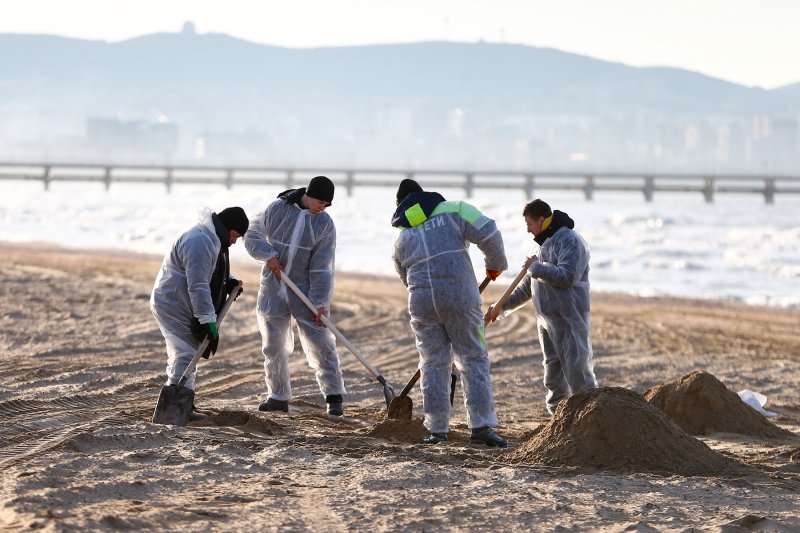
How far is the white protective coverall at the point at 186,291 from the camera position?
7258 millimetres

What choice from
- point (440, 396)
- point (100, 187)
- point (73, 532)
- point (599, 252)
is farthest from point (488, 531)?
point (100, 187)

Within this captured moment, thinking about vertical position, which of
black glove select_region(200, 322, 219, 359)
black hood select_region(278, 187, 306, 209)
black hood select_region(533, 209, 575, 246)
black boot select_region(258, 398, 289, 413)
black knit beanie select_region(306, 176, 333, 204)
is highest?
black knit beanie select_region(306, 176, 333, 204)

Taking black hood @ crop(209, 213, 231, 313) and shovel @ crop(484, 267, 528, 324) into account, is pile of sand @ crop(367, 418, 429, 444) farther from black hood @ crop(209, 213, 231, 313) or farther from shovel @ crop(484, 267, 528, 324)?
black hood @ crop(209, 213, 231, 313)

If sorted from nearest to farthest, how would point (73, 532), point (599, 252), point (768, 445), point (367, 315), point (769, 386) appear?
1. point (73, 532)
2. point (768, 445)
3. point (769, 386)
4. point (367, 315)
5. point (599, 252)

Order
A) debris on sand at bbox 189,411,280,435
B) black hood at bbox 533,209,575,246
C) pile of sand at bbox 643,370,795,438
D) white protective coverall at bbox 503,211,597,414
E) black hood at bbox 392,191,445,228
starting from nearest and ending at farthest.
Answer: black hood at bbox 392,191,445,228
debris on sand at bbox 189,411,280,435
white protective coverall at bbox 503,211,597,414
black hood at bbox 533,209,575,246
pile of sand at bbox 643,370,795,438

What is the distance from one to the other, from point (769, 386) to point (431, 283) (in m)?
5.02

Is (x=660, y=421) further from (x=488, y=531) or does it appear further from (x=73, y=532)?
(x=73, y=532)

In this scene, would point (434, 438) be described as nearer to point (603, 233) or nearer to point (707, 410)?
point (707, 410)

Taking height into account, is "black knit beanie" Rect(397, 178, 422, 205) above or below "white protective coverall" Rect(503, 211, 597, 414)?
above

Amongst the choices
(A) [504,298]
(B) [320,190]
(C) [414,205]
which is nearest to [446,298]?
(C) [414,205]

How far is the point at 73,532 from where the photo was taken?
→ 15.4 feet

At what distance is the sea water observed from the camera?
23828 millimetres

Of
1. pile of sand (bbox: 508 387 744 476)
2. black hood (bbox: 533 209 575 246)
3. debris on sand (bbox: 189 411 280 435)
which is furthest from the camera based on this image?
black hood (bbox: 533 209 575 246)

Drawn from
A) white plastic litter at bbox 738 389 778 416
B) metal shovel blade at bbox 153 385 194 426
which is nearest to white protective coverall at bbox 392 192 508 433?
metal shovel blade at bbox 153 385 194 426
